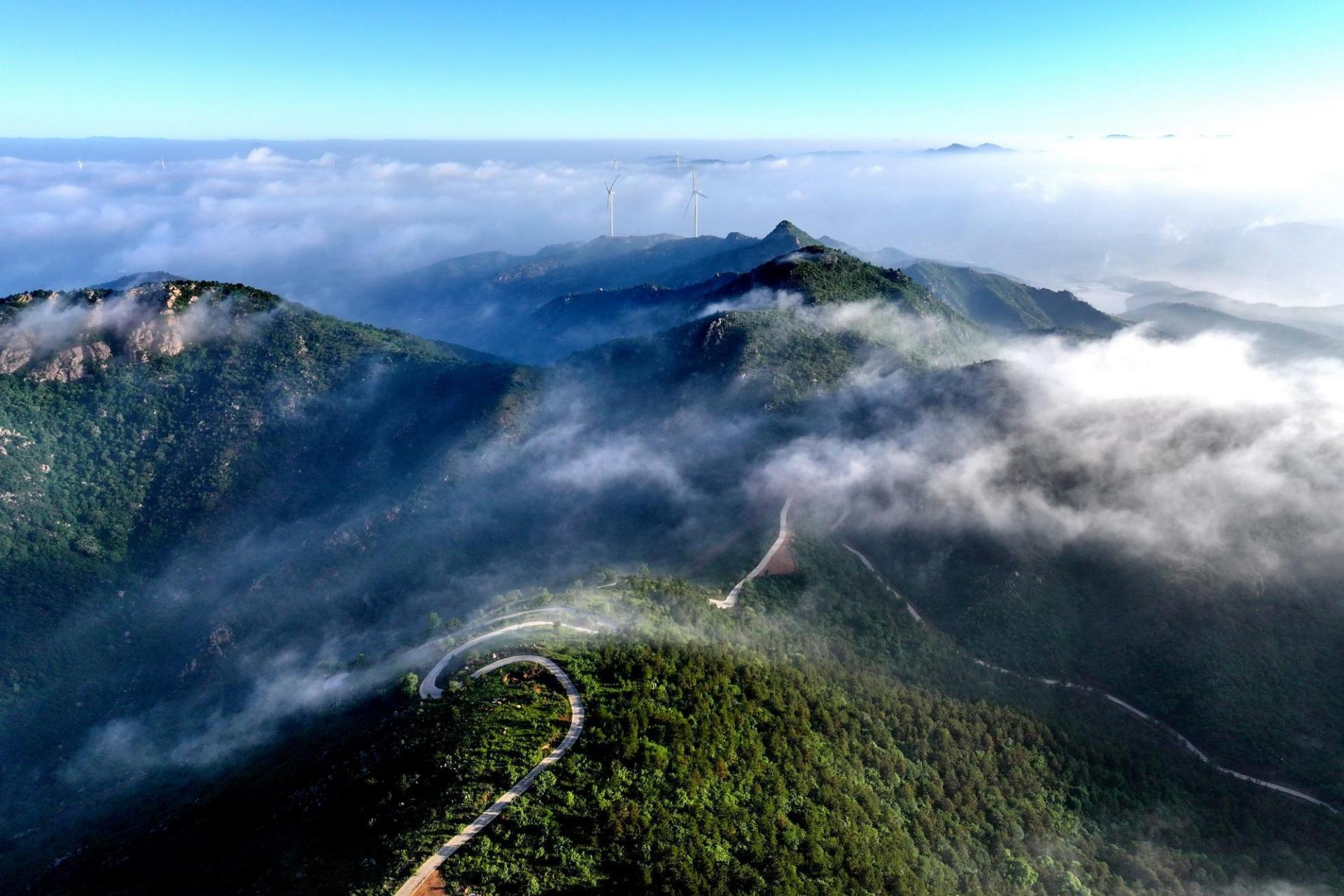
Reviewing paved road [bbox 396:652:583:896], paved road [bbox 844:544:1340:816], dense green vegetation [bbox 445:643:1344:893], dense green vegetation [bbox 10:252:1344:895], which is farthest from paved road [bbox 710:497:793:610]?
paved road [bbox 396:652:583:896]

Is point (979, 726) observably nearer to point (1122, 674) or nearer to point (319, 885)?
point (1122, 674)

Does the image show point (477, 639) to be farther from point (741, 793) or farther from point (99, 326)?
point (99, 326)

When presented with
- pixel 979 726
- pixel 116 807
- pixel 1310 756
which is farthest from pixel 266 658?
pixel 1310 756

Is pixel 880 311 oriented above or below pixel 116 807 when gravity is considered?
above

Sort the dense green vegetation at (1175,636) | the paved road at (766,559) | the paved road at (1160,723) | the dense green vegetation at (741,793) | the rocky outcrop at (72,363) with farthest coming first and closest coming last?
the rocky outcrop at (72,363), the paved road at (766,559), the dense green vegetation at (1175,636), the paved road at (1160,723), the dense green vegetation at (741,793)

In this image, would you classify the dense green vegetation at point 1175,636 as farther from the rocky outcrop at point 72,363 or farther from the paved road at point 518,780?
the rocky outcrop at point 72,363

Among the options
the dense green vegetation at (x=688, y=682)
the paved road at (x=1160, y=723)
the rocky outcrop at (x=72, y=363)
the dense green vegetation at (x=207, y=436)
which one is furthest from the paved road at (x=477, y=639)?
the rocky outcrop at (x=72, y=363)
